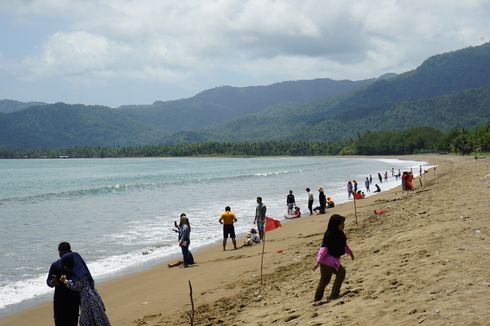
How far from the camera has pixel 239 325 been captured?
8062 mm

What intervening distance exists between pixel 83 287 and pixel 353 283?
449cm

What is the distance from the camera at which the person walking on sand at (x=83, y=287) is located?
7.01 metres

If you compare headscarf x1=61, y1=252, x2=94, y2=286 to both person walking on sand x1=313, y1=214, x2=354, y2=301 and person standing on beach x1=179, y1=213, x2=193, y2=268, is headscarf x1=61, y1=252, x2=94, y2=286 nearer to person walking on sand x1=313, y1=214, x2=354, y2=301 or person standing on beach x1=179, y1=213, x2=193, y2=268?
person walking on sand x1=313, y1=214, x2=354, y2=301

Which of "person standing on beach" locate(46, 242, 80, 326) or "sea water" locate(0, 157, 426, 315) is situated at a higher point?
"person standing on beach" locate(46, 242, 80, 326)

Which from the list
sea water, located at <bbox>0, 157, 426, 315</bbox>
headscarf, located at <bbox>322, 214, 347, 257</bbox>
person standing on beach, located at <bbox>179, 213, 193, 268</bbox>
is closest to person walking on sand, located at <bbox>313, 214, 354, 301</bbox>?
headscarf, located at <bbox>322, 214, 347, 257</bbox>

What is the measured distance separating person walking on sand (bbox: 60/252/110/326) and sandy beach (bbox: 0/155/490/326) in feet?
6.85

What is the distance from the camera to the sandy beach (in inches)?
265

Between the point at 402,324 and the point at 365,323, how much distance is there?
528 millimetres

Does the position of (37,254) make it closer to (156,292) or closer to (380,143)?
(156,292)

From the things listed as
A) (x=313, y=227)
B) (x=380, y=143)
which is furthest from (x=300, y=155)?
(x=313, y=227)

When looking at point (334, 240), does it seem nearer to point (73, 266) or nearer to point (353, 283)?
point (353, 283)

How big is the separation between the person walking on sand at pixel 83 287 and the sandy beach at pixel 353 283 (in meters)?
2.09

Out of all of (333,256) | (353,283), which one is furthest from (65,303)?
(353,283)

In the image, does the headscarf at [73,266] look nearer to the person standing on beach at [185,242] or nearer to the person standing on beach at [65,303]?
the person standing on beach at [65,303]
